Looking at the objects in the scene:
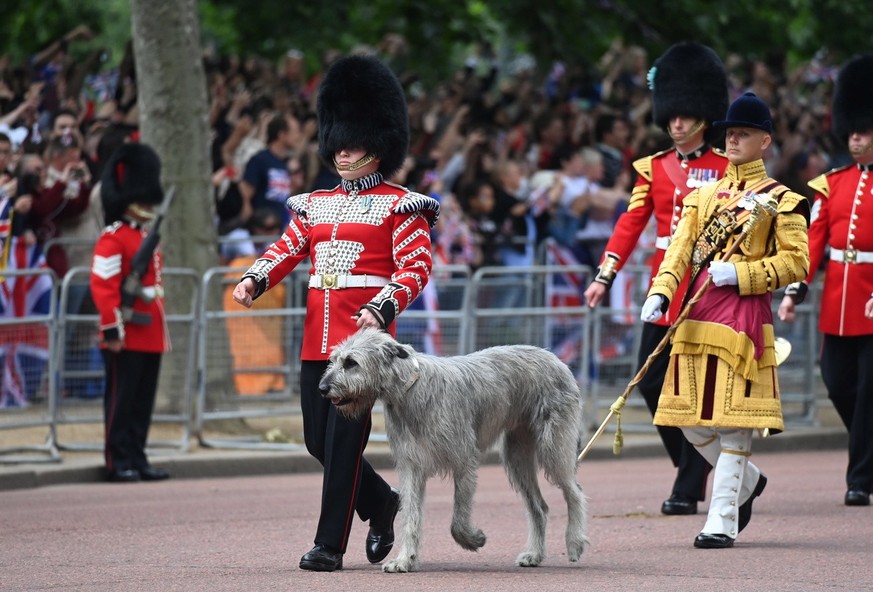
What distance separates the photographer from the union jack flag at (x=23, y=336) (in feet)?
41.1

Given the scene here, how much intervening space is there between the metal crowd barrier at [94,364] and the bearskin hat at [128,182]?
2.09 ft

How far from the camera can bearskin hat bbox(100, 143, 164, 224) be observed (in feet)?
40.2

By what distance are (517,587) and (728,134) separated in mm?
2620

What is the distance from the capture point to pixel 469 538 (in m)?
7.83

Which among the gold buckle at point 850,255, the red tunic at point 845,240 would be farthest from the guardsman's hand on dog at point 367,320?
the gold buckle at point 850,255

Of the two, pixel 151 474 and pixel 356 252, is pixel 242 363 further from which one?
pixel 356 252

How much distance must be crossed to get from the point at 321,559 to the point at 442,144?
1076 centimetres

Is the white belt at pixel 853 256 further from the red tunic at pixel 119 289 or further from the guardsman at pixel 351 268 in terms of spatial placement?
the red tunic at pixel 119 289

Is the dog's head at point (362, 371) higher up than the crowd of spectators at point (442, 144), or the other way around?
the crowd of spectators at point (442, 144)

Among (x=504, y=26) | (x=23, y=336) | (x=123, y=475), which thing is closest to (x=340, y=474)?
(x=123, y=475)

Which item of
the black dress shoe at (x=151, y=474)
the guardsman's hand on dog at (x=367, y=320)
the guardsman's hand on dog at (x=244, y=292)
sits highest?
the guardsman's hand on dog at (x=244, y=292)

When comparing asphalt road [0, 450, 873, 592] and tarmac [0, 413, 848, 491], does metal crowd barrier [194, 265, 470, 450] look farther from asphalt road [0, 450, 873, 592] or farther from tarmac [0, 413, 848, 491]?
asphalt road [0, 450, 873, 592]

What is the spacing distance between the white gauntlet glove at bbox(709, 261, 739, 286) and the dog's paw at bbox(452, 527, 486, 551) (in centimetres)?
163

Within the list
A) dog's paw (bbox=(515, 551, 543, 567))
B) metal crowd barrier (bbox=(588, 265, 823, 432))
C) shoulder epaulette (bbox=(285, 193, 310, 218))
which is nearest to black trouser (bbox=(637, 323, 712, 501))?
dog's paw (bbox=(515, 551, 543, 567))
